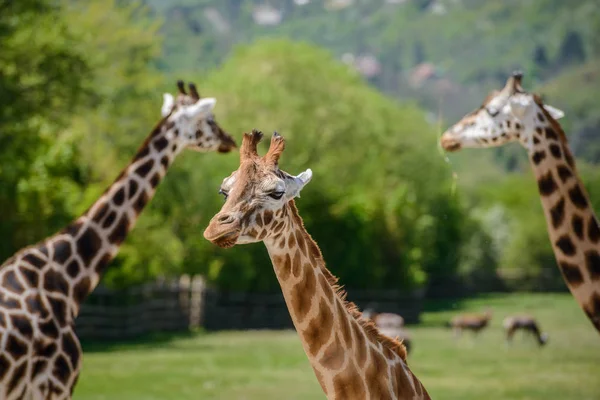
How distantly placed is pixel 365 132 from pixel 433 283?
64.3 ft

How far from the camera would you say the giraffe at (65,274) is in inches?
350

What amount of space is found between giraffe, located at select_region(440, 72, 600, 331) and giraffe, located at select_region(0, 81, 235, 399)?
2535 millimetres

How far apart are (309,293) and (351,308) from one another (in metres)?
0.43

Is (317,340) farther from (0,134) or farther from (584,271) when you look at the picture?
(0,134)

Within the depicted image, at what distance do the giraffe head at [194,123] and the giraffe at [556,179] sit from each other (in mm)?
2270

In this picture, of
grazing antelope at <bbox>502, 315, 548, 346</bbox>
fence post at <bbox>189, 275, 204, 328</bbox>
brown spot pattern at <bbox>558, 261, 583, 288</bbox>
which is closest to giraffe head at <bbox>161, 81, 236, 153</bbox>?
brown spot pattern at <bbox>558, 261, 583, 288</bbox>

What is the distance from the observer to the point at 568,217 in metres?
9.22

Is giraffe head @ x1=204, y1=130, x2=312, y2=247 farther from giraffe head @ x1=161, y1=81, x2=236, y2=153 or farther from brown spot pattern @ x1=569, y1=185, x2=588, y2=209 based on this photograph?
giraffe head @ x1=161, y1=81, x2=236, y2=153

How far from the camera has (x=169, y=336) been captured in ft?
118

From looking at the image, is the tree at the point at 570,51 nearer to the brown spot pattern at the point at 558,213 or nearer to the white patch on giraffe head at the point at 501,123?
the white patch on giraffe head at the point at 501,123

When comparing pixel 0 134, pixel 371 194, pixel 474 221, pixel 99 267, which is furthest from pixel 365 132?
pixel 99 267

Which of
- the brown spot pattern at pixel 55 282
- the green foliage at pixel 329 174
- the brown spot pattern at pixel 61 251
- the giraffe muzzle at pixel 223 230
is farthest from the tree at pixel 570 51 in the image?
the giraffe muzzle at pixel 223 230

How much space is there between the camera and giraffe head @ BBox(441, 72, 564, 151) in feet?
31.8

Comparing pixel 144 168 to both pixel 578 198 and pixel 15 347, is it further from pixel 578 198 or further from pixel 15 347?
pixel 578 198
